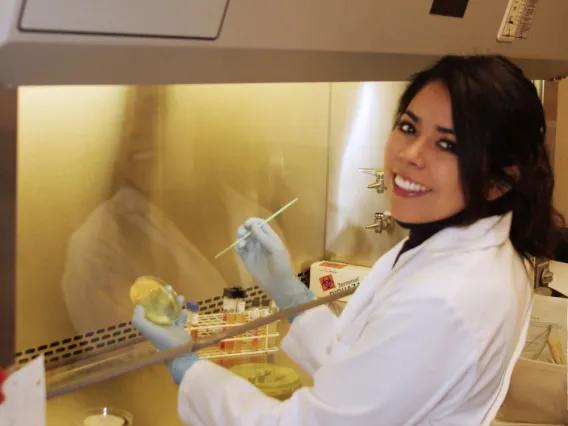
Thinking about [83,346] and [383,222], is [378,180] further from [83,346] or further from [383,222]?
[83,346]

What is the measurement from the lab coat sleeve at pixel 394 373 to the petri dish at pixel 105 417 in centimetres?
43

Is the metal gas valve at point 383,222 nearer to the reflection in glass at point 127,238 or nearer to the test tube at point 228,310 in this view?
the test tube at point 228,310

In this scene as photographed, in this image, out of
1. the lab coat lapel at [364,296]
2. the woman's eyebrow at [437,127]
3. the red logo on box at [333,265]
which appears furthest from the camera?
the red logo on box at [333,265]

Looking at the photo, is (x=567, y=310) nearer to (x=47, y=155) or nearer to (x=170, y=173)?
(x=170, y=173)

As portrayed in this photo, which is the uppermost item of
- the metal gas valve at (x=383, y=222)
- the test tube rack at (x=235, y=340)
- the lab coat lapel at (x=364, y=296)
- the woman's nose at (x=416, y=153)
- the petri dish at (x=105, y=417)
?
the woman's nose at (x=416, y=153)

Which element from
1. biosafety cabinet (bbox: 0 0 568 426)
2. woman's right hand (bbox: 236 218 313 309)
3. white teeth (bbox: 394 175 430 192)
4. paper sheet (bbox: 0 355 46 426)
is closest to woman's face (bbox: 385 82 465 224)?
white teeth (bbox: 394 175 430 192)

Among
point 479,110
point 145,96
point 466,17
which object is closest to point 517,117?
point 479,110

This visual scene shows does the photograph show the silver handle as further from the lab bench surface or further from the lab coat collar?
the lab coat collar

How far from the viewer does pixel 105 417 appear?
1503 millimetres

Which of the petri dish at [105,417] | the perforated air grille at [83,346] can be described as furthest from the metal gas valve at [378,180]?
the petri dish at [105,417]

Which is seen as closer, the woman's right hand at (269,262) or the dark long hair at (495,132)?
the dark long hair at (495,132)

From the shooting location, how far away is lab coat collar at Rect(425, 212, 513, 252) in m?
1.25

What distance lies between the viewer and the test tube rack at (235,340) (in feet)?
5.49

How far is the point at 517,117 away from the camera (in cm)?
124
